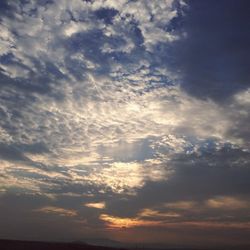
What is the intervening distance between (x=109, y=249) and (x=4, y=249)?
16.5 m

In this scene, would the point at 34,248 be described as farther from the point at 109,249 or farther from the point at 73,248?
the point at 109,249

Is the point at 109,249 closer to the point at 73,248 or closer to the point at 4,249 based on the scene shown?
the point at 73,248

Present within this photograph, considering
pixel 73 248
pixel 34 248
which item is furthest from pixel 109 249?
pixel 34 248

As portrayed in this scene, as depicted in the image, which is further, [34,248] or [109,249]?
[109,249]

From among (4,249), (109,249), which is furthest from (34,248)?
(109,249)

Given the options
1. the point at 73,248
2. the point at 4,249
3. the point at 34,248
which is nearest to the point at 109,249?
the point at 73,248

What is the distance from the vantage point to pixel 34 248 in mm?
65375

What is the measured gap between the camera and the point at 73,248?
219 feet

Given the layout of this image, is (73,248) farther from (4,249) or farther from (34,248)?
(4,249)

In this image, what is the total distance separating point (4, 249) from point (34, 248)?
429 centimetres

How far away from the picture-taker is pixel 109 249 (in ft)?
232

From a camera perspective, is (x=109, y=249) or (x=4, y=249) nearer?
(x=4, y=249)

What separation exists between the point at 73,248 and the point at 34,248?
577cm

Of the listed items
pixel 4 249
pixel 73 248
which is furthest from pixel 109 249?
pixel 4 249
